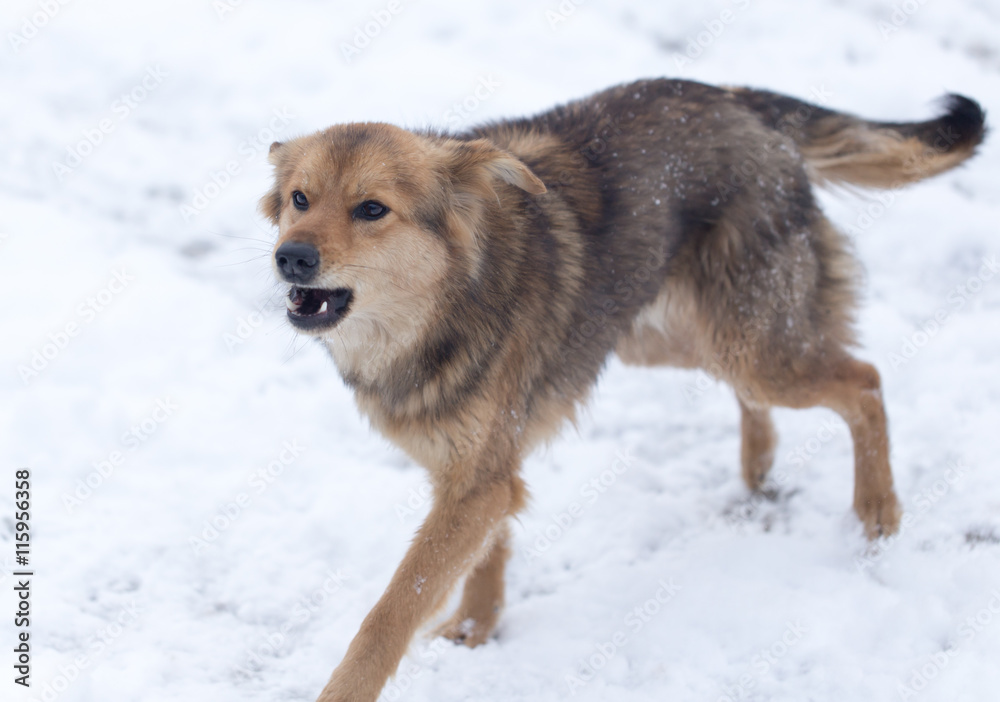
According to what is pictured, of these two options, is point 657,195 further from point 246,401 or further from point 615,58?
point 615,58

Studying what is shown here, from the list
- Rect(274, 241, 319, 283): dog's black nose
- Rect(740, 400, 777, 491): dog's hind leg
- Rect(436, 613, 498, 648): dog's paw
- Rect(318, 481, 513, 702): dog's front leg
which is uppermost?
Rect(274, 241, 319, 283): dog's black nose

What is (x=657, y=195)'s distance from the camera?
3736 millimetres

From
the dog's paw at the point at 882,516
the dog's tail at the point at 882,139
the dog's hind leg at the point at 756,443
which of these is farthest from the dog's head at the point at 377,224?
the dog's paw at the point at 882,516

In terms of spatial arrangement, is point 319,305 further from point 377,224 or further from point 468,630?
point 468,630

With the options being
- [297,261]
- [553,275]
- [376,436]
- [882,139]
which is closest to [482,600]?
[376,436]

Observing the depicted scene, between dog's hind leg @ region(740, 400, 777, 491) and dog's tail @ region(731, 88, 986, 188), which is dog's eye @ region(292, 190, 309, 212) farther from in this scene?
dog's hind leg @ region(740, 400, 777, 491)

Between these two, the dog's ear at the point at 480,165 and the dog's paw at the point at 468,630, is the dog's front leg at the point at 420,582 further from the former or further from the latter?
the dog's ear at the point at 480,165

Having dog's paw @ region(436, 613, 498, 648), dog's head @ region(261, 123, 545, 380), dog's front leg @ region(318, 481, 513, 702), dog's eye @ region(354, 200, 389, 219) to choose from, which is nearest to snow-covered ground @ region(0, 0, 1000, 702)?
dog's paw @ region(436, 613, 498, 648)

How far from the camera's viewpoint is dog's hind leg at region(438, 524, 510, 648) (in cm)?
388

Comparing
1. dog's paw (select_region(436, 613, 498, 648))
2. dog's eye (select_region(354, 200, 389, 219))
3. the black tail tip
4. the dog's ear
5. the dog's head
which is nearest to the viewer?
the dog's head

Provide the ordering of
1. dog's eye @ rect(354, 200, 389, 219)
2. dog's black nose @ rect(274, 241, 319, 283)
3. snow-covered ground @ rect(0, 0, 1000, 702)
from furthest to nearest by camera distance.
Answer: snow-covered ground @ rect(0, 0, 1000, 702) < dog's eye @ rect(354, 200, 389, 219) < dog's black nose @ rect(274, 241, 319, 283)

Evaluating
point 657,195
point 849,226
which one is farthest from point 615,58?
point 657,195

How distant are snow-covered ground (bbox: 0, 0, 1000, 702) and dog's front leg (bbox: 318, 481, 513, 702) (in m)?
0.47

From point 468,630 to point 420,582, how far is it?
30.2 inches
